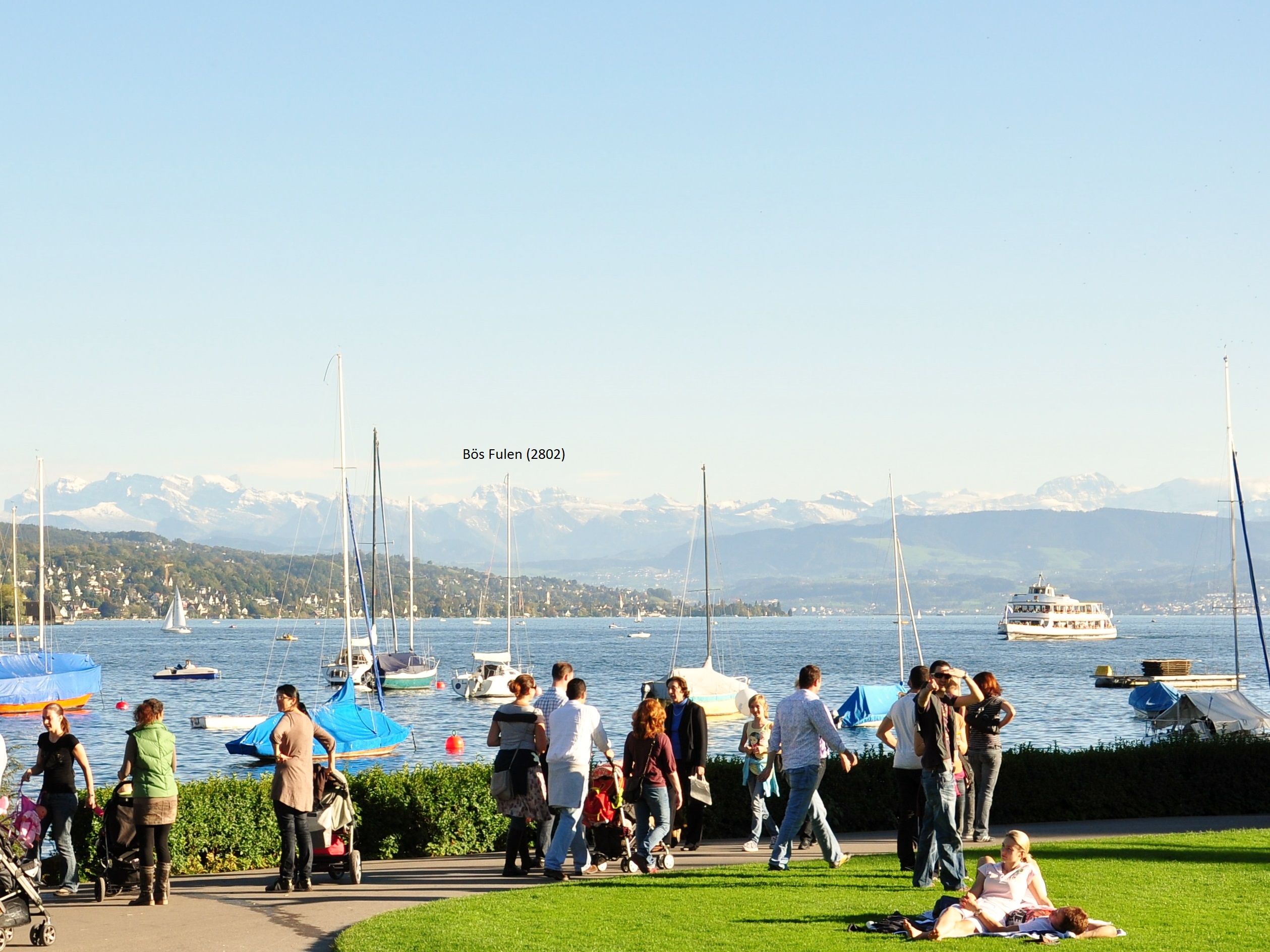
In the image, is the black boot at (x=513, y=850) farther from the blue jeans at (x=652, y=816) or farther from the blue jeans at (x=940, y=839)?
the blue jeans at (x=940, y=839)

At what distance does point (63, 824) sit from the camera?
13453mm

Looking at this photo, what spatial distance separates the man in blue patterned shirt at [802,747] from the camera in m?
13.4

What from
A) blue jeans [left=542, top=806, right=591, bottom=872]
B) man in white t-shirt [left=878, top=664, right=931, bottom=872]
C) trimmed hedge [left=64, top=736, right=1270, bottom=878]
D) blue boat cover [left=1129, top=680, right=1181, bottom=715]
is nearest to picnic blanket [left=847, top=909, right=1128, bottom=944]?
man in white t-shirt [left=878, top=664, right=931, bottom=872]

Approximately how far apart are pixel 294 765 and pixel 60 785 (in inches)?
89.1

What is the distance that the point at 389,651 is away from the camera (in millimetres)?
89188

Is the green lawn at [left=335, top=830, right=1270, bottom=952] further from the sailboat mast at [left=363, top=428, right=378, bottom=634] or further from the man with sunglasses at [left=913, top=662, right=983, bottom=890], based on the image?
the sailboat mast at [left=363, top=428, right=378, bottom=634]

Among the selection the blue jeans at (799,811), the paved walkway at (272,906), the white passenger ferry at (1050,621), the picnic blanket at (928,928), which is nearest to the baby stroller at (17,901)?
the paved walkway at (272,906)

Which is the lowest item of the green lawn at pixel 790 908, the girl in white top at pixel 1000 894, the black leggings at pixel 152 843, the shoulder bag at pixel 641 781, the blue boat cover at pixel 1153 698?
the blue boat cover at pixel 1153 698

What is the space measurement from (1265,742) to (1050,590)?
161m

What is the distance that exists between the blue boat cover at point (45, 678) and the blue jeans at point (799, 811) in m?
55.6

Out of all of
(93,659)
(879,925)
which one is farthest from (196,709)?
(879,925)

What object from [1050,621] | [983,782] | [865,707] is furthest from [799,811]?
[1050,621]

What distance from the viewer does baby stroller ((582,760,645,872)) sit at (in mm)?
14492

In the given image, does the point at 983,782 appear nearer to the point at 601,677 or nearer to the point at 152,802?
the point at 152,802
